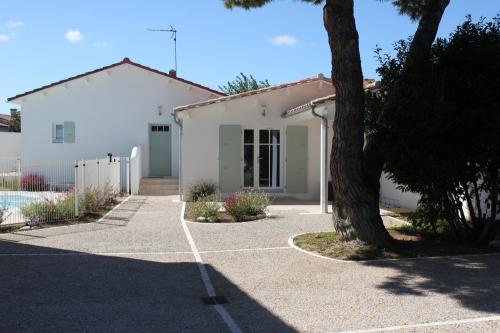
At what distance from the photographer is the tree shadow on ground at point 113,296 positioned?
4.51 metres

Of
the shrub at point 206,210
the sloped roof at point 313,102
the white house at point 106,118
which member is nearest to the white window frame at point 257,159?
the sloped roof at point 313,102

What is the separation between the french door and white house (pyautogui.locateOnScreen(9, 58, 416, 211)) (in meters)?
0.03

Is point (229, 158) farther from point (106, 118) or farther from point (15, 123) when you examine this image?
point (15, 123)

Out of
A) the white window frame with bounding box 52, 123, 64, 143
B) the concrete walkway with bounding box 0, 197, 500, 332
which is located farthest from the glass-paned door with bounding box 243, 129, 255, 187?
the white window frame with bounding box 52, 123, 64, 143

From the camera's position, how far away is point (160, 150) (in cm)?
1956

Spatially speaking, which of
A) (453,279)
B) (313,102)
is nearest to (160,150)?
(313,102)

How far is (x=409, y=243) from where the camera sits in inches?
312

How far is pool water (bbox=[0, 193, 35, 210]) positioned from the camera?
10656 mm

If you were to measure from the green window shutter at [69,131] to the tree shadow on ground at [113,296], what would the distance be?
1270 cm

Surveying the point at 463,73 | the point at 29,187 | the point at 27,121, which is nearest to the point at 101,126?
the point at 27,121

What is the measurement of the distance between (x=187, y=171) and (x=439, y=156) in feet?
30.7

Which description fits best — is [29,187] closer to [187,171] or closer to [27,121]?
[187,171]

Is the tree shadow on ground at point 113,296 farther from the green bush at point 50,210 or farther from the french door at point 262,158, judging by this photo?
the french door at point 262,158

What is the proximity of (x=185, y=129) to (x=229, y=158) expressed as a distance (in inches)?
63.4
